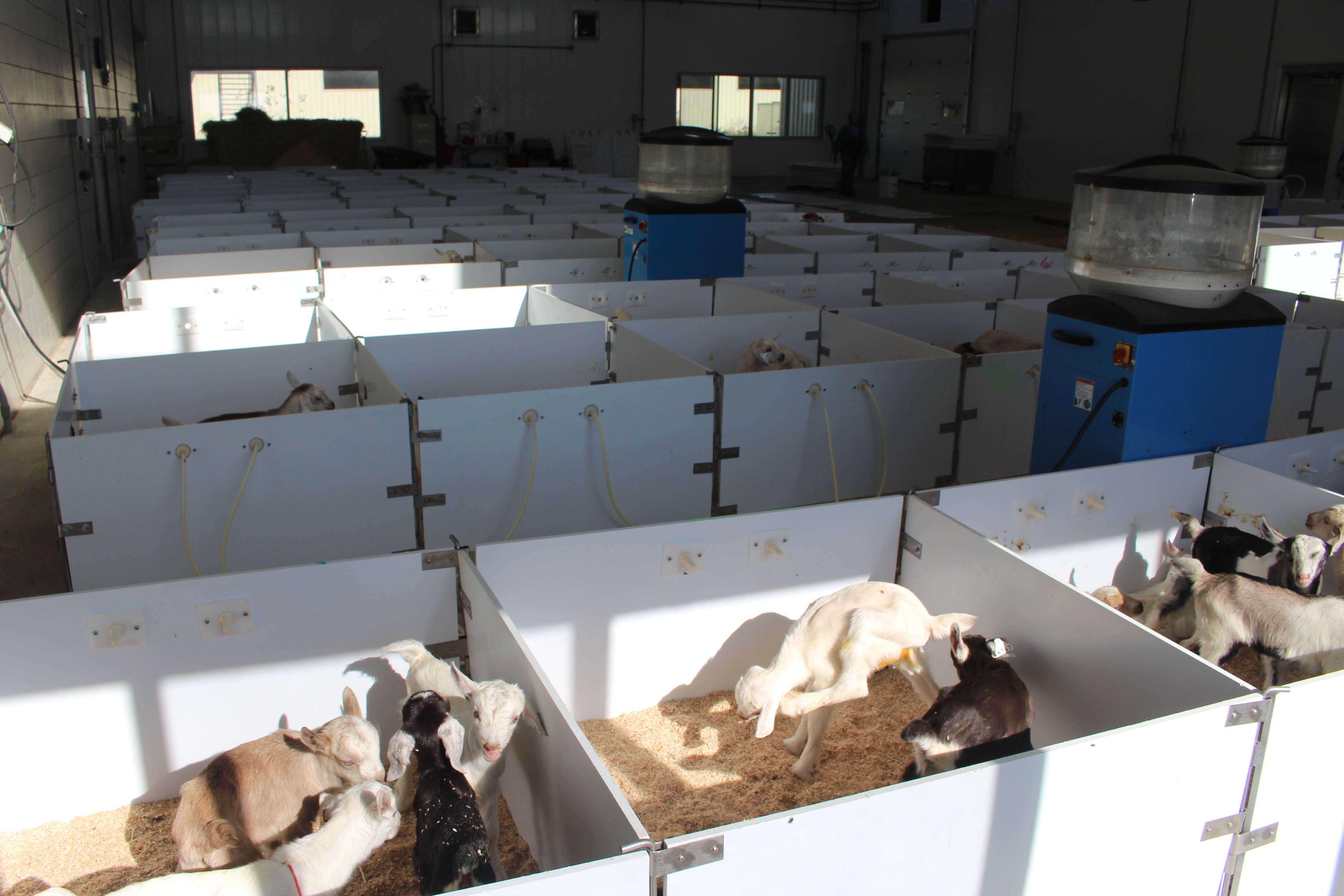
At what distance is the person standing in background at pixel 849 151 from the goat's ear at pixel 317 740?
15.5m

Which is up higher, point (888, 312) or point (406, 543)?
point (888, 312)

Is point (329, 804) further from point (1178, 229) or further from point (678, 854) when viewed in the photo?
point (1178, 229)

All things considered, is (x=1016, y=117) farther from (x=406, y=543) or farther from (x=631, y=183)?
(x=406, y=543)

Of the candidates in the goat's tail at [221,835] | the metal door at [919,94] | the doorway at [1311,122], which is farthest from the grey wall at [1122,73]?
the goat's tail at [221,835]

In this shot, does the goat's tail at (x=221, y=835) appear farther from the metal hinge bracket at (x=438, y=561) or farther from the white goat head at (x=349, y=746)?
the metal hinge bracket at (x=438, y=561)

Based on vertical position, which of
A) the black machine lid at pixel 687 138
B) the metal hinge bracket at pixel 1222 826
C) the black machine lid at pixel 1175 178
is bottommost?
the metal hinge bracket at pixel 1222 826

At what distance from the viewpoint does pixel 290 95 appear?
52.4ft

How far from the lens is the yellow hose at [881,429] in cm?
346

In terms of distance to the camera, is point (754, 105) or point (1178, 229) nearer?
point (1178, 229)

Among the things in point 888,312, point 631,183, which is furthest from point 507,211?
point 888,312

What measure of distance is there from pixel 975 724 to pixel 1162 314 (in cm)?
146

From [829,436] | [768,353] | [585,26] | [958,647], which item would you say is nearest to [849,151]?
[585,26]

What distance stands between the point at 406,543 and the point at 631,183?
27.3ft

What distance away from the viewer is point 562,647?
83.4 inches
